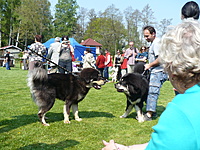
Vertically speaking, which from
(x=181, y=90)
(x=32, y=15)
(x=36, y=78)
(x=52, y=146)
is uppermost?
(x=32, y=15)

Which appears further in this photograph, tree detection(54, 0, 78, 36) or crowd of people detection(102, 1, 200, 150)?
tree detection(54, 0, 78, 36)

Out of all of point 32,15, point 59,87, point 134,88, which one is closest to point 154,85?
point 134,88

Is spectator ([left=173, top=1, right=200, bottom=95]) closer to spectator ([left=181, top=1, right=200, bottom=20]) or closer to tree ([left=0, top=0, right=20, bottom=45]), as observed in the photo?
spectator ([left=181, top=1, right=200, bottom=20])

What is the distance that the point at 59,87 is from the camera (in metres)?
4.88

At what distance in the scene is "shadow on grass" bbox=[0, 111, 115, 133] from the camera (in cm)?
447

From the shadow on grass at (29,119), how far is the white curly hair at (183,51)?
392 cm

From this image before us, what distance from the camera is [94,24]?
46.3 m

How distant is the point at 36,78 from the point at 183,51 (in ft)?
12.5

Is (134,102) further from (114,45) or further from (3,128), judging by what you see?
(114,45)

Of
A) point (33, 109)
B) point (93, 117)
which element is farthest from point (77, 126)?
point (33, 109)

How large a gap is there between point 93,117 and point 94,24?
4259 cm

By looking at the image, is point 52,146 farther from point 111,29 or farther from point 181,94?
point 111,29

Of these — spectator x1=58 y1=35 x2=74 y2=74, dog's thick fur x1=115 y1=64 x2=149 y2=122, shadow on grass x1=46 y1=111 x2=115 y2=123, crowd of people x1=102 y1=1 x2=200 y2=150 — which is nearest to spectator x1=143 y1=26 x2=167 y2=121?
dog's thick fur x1=115 y1=64 x2=149 y2=122

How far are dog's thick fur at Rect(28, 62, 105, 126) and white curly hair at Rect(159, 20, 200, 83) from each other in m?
3.68
